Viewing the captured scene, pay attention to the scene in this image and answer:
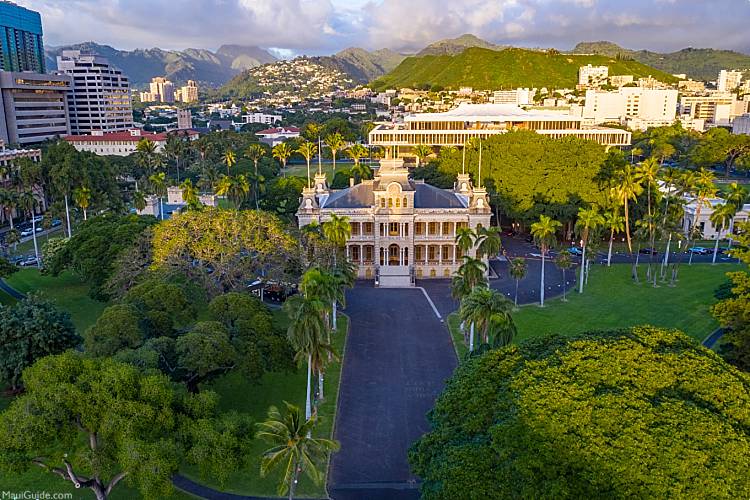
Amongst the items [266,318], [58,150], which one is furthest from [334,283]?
Answer: [58,150]

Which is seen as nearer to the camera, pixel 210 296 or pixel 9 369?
pixel 9 369

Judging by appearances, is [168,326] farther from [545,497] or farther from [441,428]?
[545,497]

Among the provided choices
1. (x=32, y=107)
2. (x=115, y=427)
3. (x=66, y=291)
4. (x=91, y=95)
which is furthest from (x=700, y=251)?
(x=91, y=95)

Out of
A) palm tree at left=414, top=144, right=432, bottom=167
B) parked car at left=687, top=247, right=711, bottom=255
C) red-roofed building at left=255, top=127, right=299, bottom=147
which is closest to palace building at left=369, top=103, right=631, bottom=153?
palm tree at left=414, top=144, right=432, bottom=167

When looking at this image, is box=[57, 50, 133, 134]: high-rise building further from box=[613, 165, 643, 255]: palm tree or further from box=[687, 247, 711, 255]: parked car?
box=[687, 247, 711, 255]: parked car

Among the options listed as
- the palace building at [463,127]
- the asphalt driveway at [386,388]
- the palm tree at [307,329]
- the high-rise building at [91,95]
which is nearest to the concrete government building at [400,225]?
the asphalt driveway at [386,388]

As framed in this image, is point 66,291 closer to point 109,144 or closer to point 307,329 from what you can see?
point 307,329
